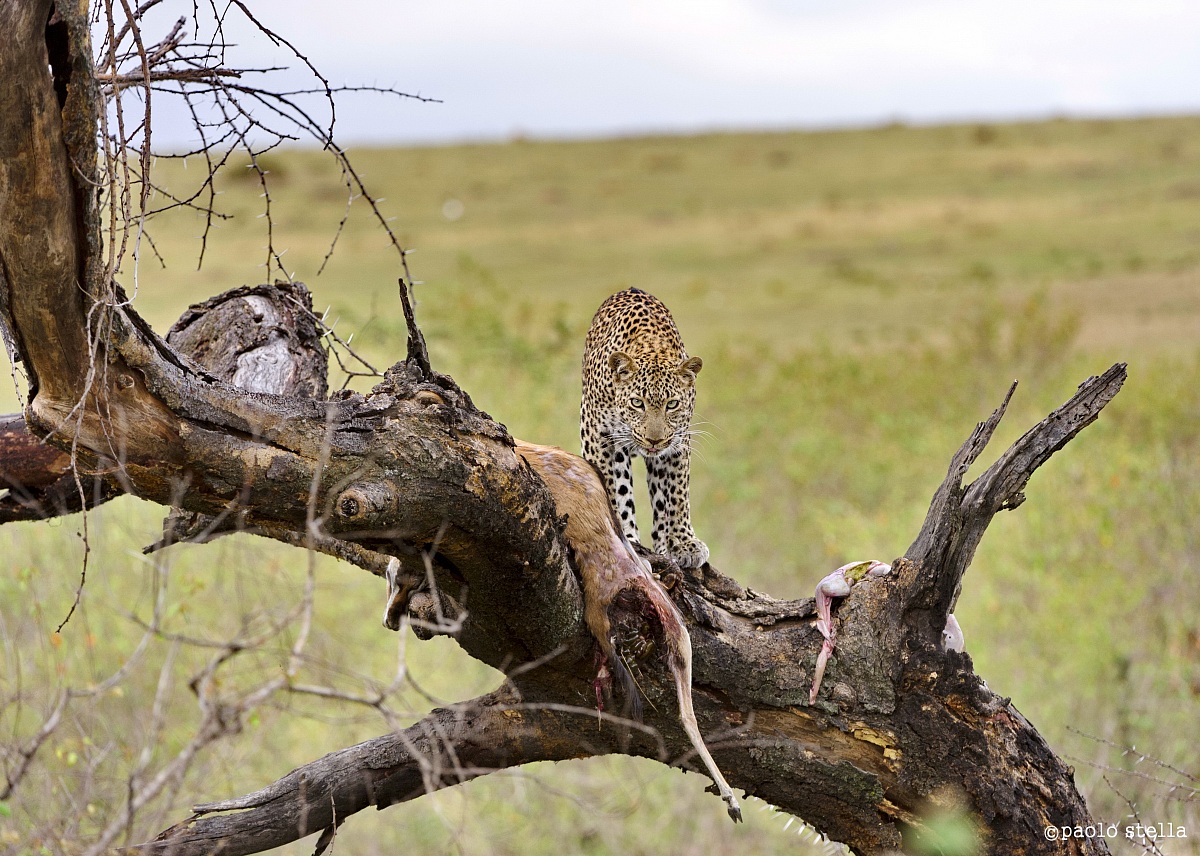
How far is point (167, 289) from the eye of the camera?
29.7 meters

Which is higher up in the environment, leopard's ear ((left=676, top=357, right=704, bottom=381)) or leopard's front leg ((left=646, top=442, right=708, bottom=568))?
leopard's ear ((left=676, top=357, right=704, bottom=381))

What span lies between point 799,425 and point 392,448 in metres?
14.9

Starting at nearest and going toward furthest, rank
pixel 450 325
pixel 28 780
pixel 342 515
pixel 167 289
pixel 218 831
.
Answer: pixel 342 515
pixel 218 831
pixel 28 780
pixel 450 325
pixel 167 289

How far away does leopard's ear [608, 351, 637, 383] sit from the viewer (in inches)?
276

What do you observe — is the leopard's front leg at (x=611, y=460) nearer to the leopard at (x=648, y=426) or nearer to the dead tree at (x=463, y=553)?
Answer: the leopard at (x=648, y=426)

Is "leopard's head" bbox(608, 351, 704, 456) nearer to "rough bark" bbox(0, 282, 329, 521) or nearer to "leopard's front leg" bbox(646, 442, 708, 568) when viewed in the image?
"leopard's front leg" bbox(646, 442, 708, 568)

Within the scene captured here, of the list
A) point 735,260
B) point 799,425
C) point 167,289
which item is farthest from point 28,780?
point 735,260

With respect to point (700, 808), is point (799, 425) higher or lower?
higher

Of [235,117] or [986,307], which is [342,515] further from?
[986,307]

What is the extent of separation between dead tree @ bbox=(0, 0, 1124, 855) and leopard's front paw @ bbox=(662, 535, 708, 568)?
3.84 ft

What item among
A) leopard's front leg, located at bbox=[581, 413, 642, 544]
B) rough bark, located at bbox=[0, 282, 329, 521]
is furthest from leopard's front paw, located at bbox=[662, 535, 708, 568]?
rough bark, located at bbox=[0, 282, 329, 521]

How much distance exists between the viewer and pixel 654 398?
268 inches

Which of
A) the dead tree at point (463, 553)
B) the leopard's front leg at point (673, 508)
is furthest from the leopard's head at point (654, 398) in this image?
the dead tree at point (463, 553)

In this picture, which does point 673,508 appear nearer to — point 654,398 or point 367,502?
point 654,398
